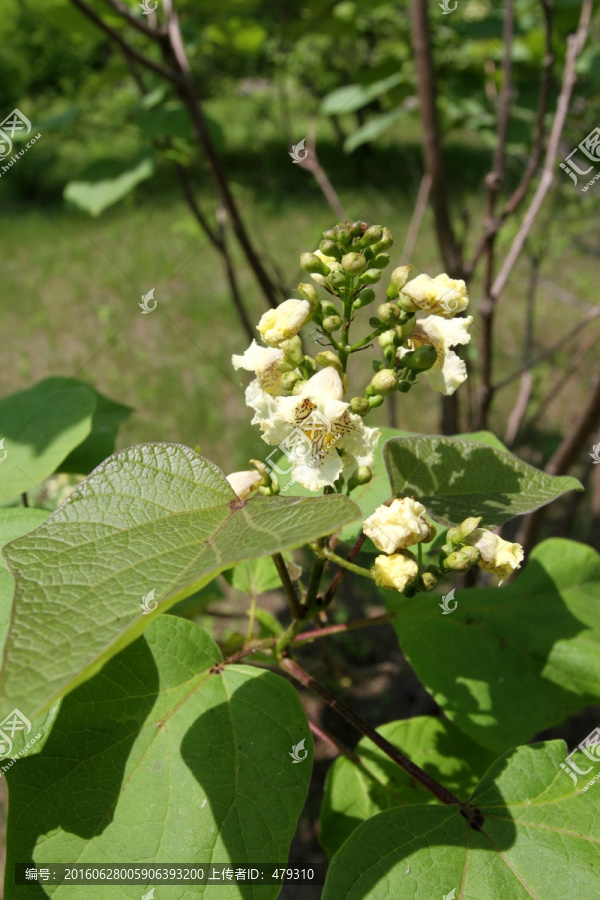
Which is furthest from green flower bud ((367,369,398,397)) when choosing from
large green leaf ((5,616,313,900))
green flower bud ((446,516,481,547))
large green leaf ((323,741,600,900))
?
large green leaf ((323,741,600,900))

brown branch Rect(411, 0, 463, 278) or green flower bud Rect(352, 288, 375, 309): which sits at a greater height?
brown branch Rect(411, 0, 463, 278)

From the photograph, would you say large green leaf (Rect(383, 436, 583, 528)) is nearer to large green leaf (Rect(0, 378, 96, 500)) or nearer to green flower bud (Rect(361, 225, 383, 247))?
green flower bud (Rect(361, 225, 383, 247))

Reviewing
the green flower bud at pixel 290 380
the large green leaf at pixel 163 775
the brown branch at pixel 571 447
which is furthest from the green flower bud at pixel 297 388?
the brown branch at pixel 571 447

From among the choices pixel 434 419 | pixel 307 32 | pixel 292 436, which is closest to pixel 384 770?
pixel 292 436

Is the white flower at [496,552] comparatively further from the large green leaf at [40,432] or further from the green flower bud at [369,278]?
the large green leaf at [40,432]

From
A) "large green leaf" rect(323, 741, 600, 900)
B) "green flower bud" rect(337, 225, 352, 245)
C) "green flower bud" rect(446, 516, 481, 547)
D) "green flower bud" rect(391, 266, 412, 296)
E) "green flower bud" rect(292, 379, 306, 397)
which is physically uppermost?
"green flower bud" rect(337, 225, 352, 245)

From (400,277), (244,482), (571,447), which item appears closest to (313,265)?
(400,277)
